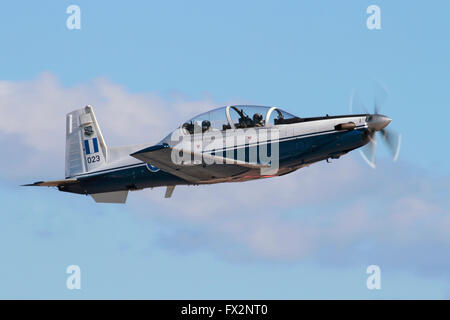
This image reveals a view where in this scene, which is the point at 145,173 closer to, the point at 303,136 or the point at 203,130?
the point at 203,130

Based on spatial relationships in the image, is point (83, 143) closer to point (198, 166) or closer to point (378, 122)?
point (198, 166)

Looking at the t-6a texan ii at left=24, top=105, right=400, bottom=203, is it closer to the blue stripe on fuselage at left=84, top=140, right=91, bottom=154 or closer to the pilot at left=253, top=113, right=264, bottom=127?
the pilot at left=253, top=113, right=264, bottom=127

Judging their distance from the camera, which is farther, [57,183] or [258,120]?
[57,183]

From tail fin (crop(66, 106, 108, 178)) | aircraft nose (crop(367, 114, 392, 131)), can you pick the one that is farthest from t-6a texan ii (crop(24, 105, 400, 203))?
tail fin (crop(66, 106, 108, 178))

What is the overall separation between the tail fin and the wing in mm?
4553

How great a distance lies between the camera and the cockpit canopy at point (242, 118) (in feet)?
91.6

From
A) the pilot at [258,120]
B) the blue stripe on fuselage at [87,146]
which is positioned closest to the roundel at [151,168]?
the blue stripe on fuselage at [87,146]

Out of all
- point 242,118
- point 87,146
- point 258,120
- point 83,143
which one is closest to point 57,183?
point 87,146

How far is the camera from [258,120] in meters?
27.9

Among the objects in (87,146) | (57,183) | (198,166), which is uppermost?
(87,146)

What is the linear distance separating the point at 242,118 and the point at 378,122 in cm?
423
